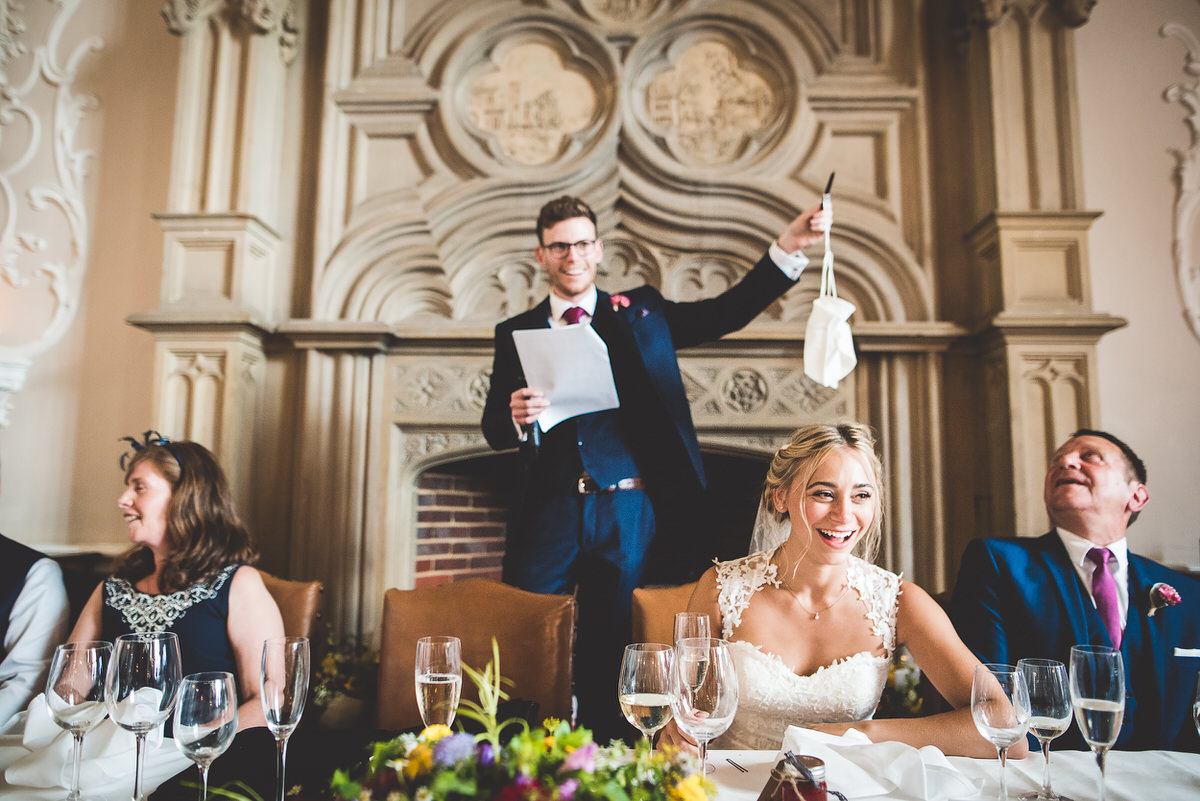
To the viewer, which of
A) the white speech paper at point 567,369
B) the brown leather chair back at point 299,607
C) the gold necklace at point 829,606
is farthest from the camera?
the white speech paper at point 567,369

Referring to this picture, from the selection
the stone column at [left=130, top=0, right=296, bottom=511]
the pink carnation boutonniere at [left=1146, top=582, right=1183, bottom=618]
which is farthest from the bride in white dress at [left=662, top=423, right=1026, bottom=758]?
the stone column at [left=130, top=0, right=296, bottom=511]

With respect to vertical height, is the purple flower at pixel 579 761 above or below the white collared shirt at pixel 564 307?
below

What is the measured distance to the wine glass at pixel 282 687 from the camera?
1.01 meters

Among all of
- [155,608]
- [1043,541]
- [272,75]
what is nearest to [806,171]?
[1043,541]

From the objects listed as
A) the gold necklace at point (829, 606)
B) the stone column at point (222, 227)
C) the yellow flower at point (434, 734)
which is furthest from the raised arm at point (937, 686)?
the stone column at point (222, 227)

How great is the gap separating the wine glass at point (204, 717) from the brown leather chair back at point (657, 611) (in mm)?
995

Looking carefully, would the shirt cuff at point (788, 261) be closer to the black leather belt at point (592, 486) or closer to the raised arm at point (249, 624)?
the black leather belt at point (592, 486)

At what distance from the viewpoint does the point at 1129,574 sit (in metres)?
1.89

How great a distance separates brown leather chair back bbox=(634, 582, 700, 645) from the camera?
5.82 ft

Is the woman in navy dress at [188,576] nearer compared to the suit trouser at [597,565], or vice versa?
the woman in navy dress at [188,576]

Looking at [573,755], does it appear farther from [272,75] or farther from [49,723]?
[272,75]

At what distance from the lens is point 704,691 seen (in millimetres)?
1012

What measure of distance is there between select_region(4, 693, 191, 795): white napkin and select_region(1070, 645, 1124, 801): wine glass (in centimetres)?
121

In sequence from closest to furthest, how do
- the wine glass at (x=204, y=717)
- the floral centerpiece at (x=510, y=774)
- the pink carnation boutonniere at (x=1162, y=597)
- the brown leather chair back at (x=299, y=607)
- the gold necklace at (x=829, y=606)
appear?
1. the floral centerpiece at (x=510, y=774)
2. the wine glass at (x=204, y=717)
3. the gold necklace at (x=829, y=606)
4. the pink carnation boutonniere at (x=1162, y=597)
5. the brown leather chair back at (x=299, y=607)
